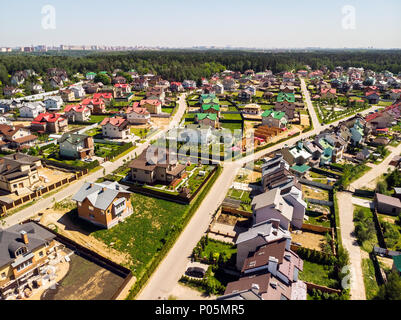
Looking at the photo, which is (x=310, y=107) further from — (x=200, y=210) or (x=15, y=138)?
(x=15, y=138)

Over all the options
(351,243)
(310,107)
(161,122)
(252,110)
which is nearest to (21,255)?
(351,243)

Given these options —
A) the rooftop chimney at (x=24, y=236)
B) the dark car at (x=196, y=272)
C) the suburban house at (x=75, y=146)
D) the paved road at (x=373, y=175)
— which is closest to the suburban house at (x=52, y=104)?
the suburban house at (x=75, y=146)

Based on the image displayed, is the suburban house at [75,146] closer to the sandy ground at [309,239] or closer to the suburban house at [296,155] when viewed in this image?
the suburban house at [296,155]

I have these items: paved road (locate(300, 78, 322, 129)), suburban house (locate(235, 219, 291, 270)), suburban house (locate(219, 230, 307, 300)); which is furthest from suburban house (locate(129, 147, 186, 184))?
paved road (locate(300, 78, 322, 129))

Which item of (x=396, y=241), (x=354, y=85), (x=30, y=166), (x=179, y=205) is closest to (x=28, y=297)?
(x=179, y=205)

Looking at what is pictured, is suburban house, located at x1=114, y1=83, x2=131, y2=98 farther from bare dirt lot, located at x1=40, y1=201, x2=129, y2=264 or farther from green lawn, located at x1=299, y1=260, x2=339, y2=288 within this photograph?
green lawn, located at x1=299, y1=260, x2=339, y2=288
